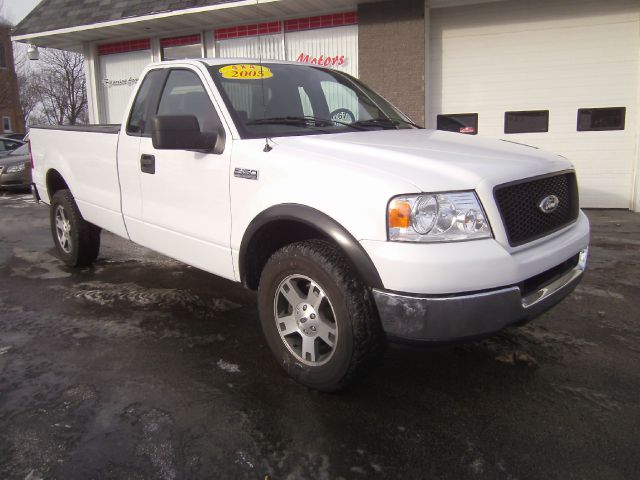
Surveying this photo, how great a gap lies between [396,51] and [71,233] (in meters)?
6.53

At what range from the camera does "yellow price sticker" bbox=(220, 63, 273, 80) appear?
3765 mm

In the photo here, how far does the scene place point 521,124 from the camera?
30.9 ft

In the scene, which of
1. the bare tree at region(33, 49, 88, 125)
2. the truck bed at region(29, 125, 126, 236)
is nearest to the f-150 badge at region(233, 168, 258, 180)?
the truck bed at region(29, 125, 126, 236)

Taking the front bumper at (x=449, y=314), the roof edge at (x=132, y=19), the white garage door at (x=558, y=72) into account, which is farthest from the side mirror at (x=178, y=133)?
the white garage door at (x=558, y=72)

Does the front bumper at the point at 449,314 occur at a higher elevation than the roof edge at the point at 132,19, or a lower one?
lower

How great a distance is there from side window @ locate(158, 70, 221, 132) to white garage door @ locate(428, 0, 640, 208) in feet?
22.2

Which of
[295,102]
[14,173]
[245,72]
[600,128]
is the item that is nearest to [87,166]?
[245,72]

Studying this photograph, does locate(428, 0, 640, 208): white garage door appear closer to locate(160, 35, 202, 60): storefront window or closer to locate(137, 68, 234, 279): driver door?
locate(160, 35, 202, 60): storefront window

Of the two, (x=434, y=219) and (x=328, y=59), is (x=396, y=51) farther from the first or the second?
(x=434, y=219)

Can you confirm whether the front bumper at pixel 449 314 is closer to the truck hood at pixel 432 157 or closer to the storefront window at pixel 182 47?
the truck hood at pixel 432 157

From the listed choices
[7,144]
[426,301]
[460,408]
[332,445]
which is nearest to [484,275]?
[426,301]

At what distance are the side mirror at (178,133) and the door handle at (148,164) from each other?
2.30 ft

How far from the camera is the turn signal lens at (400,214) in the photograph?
249 cm

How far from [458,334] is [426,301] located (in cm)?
22
